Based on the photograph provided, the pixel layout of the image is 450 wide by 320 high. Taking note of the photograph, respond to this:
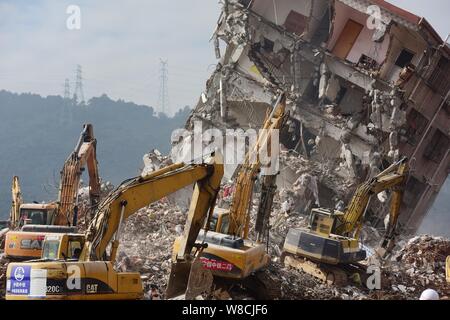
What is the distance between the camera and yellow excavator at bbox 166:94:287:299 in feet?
37.1

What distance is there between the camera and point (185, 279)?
37.1 feet

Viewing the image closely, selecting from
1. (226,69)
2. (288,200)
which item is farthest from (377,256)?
(226,69)

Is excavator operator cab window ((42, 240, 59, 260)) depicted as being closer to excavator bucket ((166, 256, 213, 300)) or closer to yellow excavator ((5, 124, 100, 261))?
excavator bucket ((166, 256, 213, 300))

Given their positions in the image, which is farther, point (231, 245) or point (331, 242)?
point (331, 242)

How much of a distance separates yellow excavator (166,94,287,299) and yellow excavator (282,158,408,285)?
1397 mm

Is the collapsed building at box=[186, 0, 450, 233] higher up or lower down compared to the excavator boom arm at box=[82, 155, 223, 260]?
higher up

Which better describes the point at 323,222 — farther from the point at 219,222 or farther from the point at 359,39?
the point at 359,39

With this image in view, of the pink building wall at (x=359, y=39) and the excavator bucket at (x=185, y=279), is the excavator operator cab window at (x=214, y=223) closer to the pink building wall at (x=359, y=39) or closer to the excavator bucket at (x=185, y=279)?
the excavator bucket at (x=185, y=279)

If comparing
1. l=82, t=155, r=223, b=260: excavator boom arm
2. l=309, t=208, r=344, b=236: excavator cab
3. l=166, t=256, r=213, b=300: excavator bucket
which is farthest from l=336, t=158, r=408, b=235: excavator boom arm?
l=166, t=256, r=213, b=300: excavator bucket

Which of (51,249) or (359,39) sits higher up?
(359,39)

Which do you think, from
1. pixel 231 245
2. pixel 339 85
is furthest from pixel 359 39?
pixel 231 245

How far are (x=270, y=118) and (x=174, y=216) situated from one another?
23.2ft

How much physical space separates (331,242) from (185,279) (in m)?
5.83

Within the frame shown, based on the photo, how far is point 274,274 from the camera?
1498 centimetres
